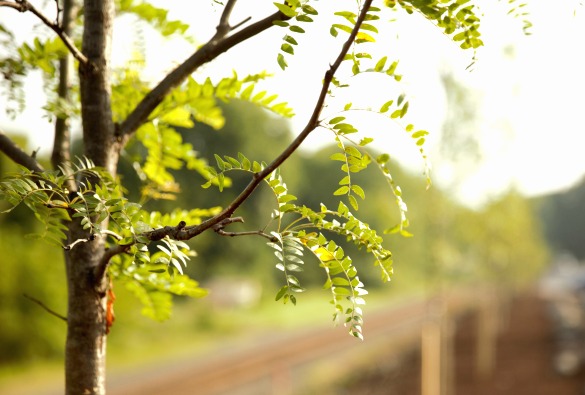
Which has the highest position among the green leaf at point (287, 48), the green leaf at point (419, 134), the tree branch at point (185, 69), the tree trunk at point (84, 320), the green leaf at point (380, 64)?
the tree branch at point (185, 69)

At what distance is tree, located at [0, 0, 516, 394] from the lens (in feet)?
3.81

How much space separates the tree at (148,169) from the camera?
3.81 ft

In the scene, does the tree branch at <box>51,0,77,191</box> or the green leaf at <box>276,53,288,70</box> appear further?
the tree branch at <box>51,0,77,191</box>

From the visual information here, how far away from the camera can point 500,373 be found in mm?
12547

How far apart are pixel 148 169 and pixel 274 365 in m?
10.3

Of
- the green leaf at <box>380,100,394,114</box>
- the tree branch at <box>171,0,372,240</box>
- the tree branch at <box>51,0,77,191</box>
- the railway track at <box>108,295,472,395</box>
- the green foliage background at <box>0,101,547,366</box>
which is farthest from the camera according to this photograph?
the green foliage background at <box>0,101,547,366</box>

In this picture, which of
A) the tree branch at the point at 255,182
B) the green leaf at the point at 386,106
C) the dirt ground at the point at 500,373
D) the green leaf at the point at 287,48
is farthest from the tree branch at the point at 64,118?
the dirt ground at the point at 500,373

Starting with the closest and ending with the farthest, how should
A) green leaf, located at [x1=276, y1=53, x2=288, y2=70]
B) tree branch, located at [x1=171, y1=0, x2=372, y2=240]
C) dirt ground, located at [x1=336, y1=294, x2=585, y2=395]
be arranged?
tree branch, located at [x1=171, y1=0, x2=372, y2=240], green leaf, located at [x1=276, y1=53, x2=288, y2=70], dirt ground, located at [x1=336, y1=294, x2=585, y2=395]

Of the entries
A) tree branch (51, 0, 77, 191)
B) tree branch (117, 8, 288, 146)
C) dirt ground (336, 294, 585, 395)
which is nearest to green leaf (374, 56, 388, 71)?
tree branch (117, 8, 288, 146)

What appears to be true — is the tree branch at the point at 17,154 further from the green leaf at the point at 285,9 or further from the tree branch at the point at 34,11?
the green leaf at the point at 285,9

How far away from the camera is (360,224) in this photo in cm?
128

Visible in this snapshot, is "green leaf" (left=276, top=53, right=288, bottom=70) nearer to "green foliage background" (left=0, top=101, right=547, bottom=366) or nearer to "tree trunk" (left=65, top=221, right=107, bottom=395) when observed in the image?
"tree trunk" (left=65, top=221, right=107, bottom=395)

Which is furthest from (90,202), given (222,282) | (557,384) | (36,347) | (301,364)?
(222,282)

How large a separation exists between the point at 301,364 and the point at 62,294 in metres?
6.26
